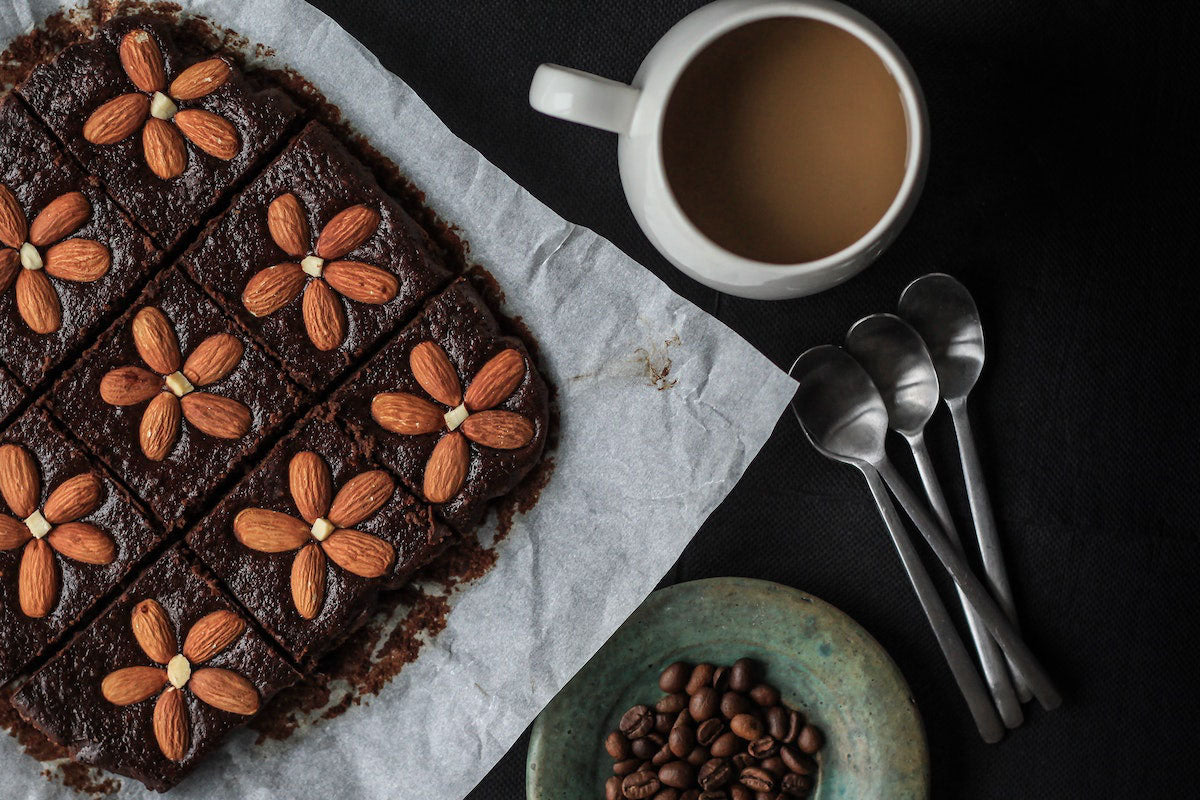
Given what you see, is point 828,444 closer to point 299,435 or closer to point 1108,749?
point 1108,749

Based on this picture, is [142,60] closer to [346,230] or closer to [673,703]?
[346,230]

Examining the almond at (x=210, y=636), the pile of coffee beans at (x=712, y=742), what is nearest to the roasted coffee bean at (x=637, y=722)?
the pile of coffee beans at (x=712, y=742)

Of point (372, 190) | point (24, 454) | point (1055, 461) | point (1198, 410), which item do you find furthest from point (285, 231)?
point (1198, 410)

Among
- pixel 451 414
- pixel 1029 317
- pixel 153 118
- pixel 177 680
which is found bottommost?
pixel 177 680

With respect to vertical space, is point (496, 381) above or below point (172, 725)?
above

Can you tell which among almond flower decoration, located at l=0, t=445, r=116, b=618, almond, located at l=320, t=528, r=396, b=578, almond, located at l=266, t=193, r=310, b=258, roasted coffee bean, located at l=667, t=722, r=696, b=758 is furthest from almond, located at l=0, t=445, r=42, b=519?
roasted coffee bean, located at l=667, t=722, r=696, b=758

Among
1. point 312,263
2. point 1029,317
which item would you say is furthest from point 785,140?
point 312,263

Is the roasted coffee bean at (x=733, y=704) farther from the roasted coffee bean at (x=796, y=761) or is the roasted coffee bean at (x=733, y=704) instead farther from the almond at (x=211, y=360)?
the almond at (x=211, y=360)
